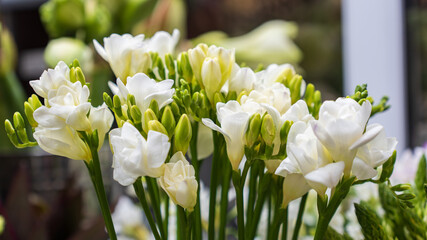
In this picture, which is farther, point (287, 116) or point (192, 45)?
point (192, 45)

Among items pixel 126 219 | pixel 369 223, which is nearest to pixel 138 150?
pixel 369 223

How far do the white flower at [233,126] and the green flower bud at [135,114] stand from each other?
3 centimetres

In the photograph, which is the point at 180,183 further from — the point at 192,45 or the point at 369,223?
the point at 192,45

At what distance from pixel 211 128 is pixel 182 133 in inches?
0.6

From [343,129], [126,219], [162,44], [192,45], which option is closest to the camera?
[343,129]

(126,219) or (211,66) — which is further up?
(211,66)

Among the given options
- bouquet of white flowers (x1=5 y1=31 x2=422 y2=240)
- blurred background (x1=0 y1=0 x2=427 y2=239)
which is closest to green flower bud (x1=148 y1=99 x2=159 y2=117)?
bouquet of white flowers (x1=5 y1=31 x2=422 y2=240)

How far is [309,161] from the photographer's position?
0.73 feet

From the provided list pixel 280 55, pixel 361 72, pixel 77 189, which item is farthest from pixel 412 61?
pixel 77 189

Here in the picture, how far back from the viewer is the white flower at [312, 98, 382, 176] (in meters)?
0.21

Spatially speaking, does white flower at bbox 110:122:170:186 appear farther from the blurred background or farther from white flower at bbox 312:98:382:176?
the blurred background

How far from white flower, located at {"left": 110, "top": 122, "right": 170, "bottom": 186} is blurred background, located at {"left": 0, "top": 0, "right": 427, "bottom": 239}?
258 millimetres

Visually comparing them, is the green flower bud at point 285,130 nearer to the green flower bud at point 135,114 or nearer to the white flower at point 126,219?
the green flower bud at point 135,114

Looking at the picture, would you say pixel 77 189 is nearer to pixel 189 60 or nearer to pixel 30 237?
pixel 30 237
